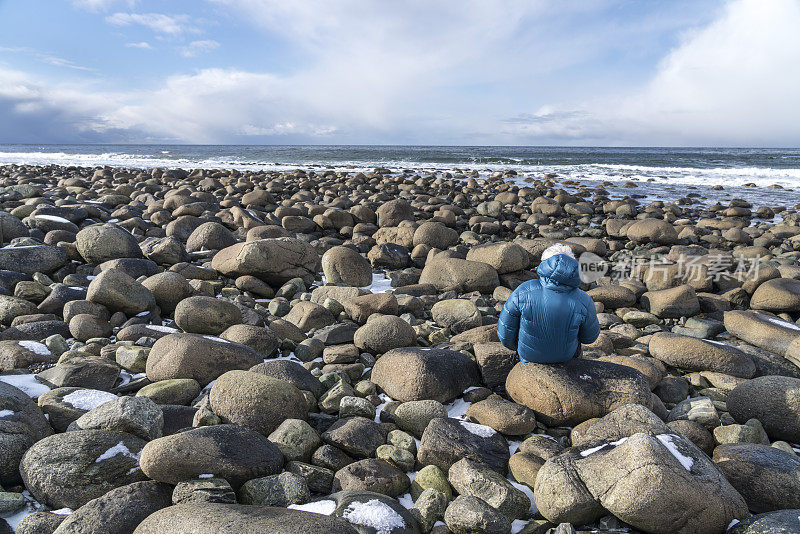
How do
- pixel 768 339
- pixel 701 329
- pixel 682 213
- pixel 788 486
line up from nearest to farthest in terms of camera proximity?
pixel 788 486
pixel 768 339
pixel 701 329
pixel 682 213

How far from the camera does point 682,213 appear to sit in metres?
14.2

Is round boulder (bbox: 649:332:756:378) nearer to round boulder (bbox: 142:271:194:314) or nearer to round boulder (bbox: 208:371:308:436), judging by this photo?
round boulder (bbox: 208:371:308:436)

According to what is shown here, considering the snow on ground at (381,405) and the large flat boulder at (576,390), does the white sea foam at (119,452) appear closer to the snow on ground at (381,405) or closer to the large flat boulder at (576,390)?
the snow on ground at (381,405)

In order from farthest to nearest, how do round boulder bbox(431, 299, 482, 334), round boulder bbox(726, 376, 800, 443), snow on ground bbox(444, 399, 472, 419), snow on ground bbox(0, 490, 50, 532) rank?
round boulder bbox(431, 299, 482, 334), snow on ground bbox(444, 399, 472, 419), round boulder bbox(726, 376, 800, 443), snow on ground bbox(0, 490, 50, 532)

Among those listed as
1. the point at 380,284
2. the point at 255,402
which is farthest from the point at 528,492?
the point at 380,284

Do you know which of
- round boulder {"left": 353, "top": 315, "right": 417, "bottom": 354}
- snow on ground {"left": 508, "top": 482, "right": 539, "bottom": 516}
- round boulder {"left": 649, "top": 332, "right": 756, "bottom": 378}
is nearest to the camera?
snow on ground {"left": 508, "top": 482, "right": 539, "bottom": 516}

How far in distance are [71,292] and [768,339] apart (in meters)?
7.46

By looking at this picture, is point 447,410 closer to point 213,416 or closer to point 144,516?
point 213,416

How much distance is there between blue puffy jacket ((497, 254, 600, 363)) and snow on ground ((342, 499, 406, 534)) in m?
1.58

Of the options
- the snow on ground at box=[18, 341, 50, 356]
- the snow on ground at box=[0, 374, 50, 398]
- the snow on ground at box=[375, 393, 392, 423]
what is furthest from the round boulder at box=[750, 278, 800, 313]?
the snow on ground at box=[18, 341, 50, 356]

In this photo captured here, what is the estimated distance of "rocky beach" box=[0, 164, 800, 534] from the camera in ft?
7.51

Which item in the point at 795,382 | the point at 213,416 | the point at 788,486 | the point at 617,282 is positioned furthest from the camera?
the point at 617,282

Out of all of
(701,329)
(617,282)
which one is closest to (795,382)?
(701,329)

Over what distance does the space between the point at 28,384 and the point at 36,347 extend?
0.65 m
